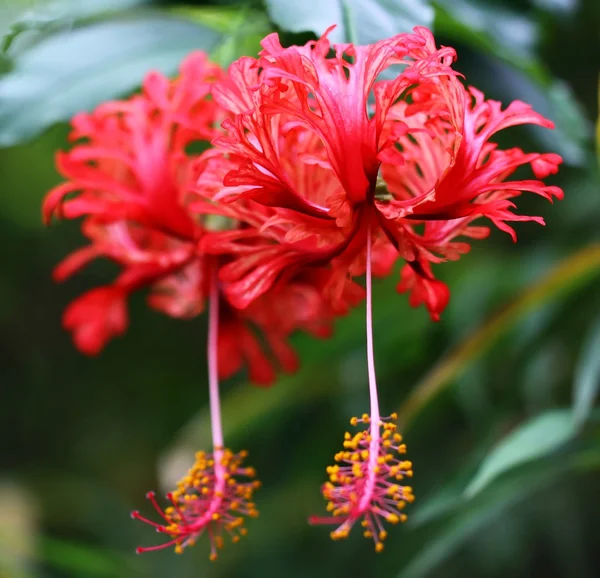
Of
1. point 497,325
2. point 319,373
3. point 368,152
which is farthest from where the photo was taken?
point 319,373

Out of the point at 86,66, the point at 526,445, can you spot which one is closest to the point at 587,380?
the point at 526,445

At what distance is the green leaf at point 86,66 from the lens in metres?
0.84

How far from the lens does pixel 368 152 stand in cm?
58

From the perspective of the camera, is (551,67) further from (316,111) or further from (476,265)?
(316,111)

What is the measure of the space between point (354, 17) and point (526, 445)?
0.46 m

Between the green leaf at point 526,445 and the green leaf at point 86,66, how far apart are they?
23.3 inches

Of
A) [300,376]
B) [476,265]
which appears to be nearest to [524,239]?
[476,265]

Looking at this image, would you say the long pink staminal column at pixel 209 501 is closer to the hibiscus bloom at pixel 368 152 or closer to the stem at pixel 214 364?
the stem at pixel 214 364

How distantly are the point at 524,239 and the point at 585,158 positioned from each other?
48cm

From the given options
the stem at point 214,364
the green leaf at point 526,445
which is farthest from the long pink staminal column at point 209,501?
the green leaf at point 526,445

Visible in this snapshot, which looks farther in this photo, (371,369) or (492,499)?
(492,499)

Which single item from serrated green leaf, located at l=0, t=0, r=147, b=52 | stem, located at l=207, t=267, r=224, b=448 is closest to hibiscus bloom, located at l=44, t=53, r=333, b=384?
stem, located at l=207, t=267, r=224, b=448

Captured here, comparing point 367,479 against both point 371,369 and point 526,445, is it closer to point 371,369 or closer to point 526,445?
point 371,369

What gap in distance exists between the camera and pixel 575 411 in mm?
820
